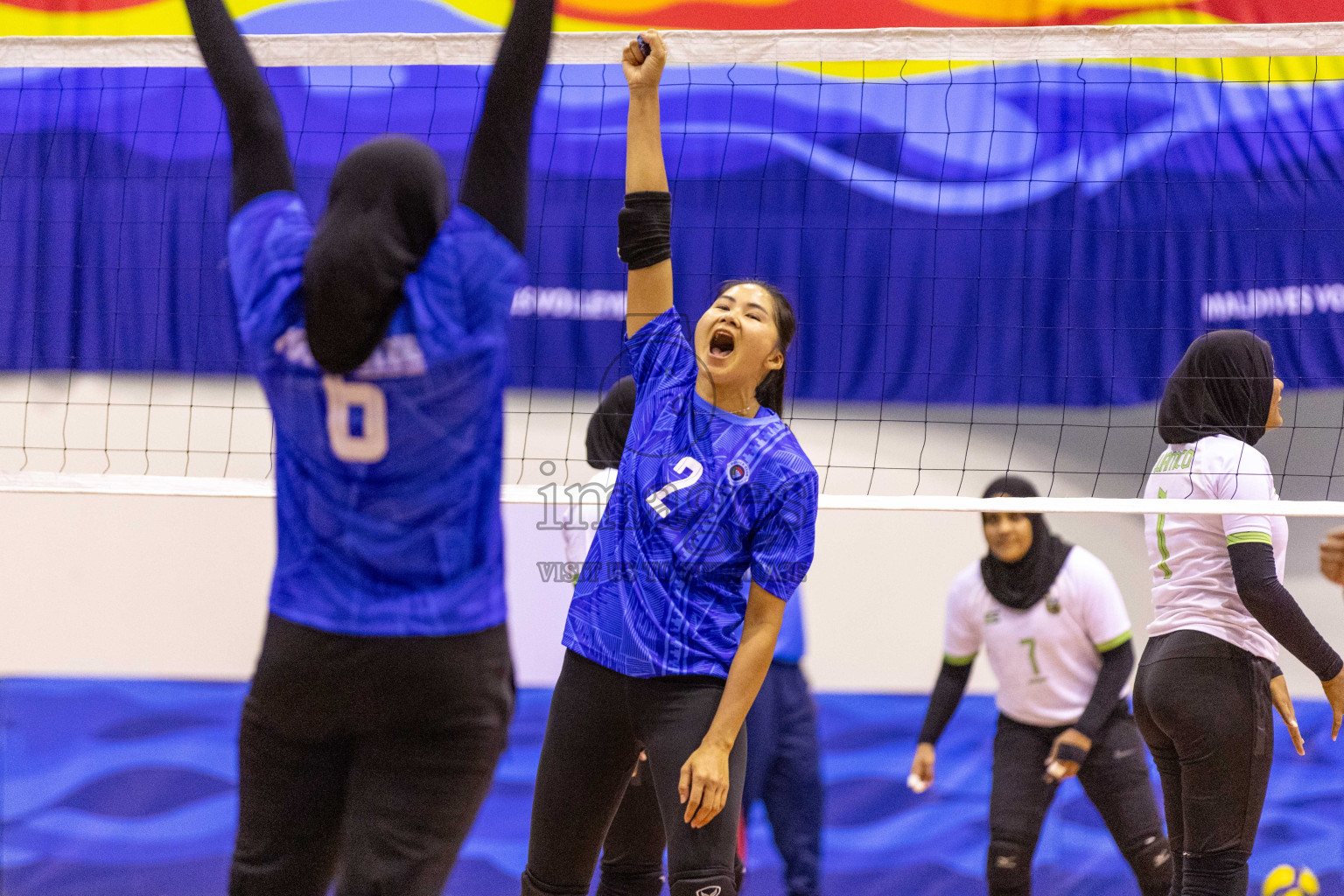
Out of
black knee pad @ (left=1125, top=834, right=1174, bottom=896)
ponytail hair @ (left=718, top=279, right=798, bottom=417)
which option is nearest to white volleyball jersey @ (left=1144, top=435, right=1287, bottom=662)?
black knee pad @ (left=1125, top=834, right=1174, bottom=896)

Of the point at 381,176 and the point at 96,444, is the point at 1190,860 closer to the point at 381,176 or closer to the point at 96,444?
the point at 381,176

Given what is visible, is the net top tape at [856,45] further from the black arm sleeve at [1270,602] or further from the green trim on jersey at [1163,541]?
the black arm sleeve at [1270,602]

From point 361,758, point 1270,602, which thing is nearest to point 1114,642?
point 1270,602

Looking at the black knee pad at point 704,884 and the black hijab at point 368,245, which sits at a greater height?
the black hijab at point 368,245

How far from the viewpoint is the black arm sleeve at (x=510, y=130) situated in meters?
1.32

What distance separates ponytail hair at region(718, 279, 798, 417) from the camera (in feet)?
7.72

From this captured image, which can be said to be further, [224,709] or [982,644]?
[224,709]

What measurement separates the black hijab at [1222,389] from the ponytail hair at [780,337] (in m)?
1.34

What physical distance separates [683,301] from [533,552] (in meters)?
1.07

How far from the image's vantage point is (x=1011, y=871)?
334cm

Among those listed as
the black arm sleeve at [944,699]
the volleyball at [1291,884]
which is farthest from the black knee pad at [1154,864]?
the volleyball at [1291,884]

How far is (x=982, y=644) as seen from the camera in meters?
3.78

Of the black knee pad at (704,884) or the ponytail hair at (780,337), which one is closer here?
the black knee pad at (704,884)

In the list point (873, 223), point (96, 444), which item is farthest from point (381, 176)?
point (96, 444)
